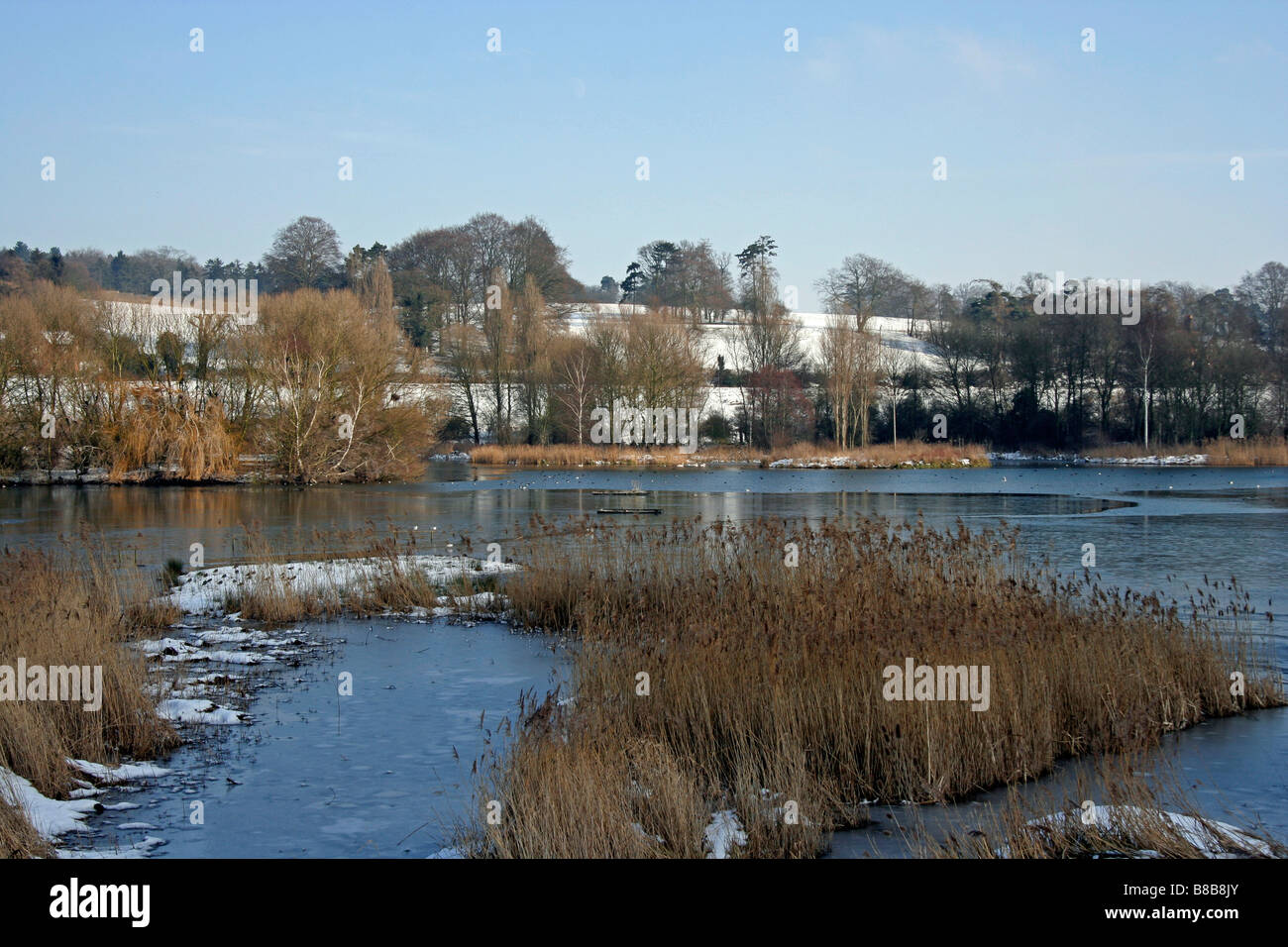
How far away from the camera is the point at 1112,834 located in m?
5.65

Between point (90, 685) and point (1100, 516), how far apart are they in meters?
24.2

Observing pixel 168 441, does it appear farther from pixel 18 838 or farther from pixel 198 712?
pixel 18 838

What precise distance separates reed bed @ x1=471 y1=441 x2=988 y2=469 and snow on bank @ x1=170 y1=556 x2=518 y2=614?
38.1 meters

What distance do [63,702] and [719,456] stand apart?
51.9 metres

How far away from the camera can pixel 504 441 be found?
62625 millimetres

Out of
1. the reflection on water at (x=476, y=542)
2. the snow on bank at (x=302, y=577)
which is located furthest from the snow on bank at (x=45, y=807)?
the snow on bank at (x=302, y=577)

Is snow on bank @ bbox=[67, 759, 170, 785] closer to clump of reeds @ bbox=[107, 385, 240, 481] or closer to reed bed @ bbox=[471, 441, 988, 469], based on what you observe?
clump of reeds @ bbox=[107, 385, 240, 481]

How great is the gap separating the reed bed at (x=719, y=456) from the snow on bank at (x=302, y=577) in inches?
1499

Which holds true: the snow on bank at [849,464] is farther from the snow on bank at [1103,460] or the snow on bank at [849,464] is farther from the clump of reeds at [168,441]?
the clump of reeds at [168,441]

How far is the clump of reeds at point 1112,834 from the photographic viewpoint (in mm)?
5387

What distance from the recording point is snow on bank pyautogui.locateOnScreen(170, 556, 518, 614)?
13820 millimetres

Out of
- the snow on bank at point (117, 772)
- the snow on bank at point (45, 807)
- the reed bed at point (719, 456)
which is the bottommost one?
the snow on bank at point (117, 772)
